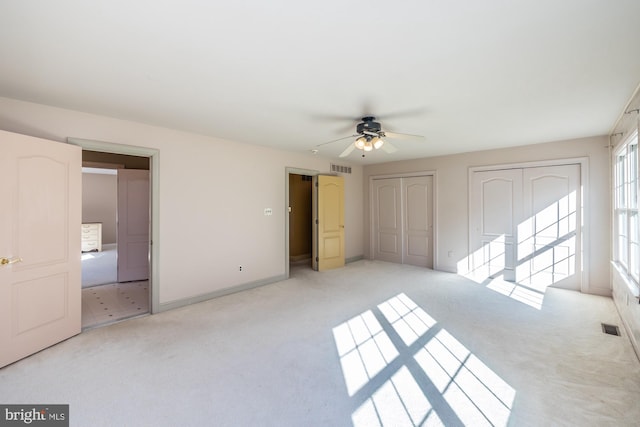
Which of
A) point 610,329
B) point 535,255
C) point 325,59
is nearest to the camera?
point 325,59

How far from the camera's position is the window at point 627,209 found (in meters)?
2.77

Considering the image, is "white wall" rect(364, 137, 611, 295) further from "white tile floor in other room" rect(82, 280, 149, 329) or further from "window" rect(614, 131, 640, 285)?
"white tile floor in other room" rect(82, 280, 149, 329)

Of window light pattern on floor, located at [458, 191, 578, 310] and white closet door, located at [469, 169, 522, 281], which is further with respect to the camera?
white closet door, located at [469, 169, 522, 281]

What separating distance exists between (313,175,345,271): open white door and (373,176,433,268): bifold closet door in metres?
1.14

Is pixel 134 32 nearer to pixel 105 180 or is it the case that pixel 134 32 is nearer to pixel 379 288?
pixel 379 288

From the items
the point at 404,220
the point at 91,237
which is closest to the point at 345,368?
the point at 404,220

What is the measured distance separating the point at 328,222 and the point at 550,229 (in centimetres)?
387

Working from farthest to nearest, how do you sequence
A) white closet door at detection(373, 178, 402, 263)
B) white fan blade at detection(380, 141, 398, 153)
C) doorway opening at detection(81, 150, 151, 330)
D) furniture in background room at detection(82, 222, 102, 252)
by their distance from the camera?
furniture in background room at detection(82, 222, 102, 252) < white closet door at detection(373, 178, 402, 263) < doorway opening at detection(81, 150, 151, 330) < white fan blade at detection(380, 141, 398, 153)

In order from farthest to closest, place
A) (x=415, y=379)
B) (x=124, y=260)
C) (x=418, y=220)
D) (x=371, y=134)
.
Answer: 1. (x=418, y=220)
2. (x=124, y=260)
3. (x=371, y=134)
4. (x=415, y=379)

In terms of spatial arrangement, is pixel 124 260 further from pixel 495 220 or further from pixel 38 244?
pixel 495 220

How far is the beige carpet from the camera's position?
1803 mm

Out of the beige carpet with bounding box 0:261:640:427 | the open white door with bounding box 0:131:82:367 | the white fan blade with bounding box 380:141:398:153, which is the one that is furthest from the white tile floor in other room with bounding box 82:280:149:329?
the white fan blade with bounding box 380:141:398:153

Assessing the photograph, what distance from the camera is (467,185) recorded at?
5309 millimetres

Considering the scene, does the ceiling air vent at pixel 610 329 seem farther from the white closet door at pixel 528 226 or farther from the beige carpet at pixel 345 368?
the white closet door at pixel 528 226
